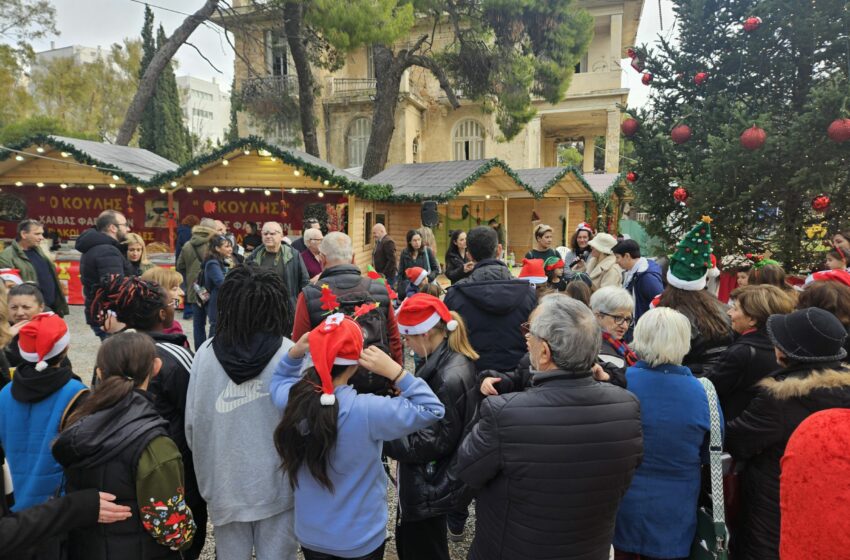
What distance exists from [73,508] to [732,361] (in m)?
2.92

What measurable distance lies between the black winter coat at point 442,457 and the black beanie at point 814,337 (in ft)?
4.57

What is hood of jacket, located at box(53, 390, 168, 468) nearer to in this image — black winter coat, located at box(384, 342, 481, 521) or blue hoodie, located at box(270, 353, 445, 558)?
blue hoodie, located at box(270, 353, 445, 558)

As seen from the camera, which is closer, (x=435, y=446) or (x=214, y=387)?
(x=214, y=387)

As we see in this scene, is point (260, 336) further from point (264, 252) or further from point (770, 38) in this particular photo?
point (770, 38)

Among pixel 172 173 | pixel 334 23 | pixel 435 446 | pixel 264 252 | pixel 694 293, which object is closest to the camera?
pixel 435 446

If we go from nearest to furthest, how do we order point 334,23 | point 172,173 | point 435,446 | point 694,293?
point 435,446 < point 694,293 < point 172,173 < point 334,23

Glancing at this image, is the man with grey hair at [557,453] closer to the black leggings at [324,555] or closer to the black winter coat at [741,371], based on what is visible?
the black leggings at [324,555]

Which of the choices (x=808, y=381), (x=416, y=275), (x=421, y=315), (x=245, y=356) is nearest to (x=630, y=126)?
(x=416, y=275)

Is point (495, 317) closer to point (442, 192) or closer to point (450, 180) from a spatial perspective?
point (442, 192)

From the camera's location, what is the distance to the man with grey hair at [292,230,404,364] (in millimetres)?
3312

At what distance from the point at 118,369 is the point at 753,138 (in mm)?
6112

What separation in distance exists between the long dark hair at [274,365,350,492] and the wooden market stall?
34.1 feet

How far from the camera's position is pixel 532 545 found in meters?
1.78

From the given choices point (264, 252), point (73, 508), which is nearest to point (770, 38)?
point (264, 252)
